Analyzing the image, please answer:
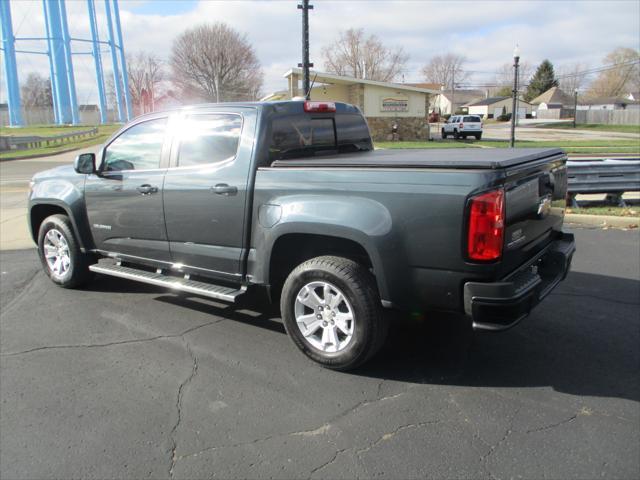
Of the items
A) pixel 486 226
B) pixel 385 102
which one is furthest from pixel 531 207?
pixel 385 102

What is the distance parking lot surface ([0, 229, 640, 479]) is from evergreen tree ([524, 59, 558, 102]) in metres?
109

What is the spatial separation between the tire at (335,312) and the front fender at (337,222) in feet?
0.57

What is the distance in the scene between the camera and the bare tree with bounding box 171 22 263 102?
55.2 m

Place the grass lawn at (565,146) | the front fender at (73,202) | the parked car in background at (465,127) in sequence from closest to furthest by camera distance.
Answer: the front fender at (73,202), the grass lawn at (565,146), the parked car in background at (465,127)

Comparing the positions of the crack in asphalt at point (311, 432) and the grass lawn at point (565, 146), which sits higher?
the grass lawn at point (565, 146)

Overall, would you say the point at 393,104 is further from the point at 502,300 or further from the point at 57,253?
the point at 502,300

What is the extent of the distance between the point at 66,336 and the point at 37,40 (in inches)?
2396

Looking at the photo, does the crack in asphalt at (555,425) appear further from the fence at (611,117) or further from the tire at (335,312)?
the fence at (611,117)

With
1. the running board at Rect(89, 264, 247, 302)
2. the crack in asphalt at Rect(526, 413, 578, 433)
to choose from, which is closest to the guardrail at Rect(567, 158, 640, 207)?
the crack in asphalt at Rect(526, 413, 578, 433)

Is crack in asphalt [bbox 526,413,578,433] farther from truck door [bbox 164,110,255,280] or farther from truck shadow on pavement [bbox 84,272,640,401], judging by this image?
truck door [bbox 164,110,255,280]

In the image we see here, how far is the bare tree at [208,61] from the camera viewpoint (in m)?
55.2

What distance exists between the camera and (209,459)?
9.36 ft

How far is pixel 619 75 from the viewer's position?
99.6 m

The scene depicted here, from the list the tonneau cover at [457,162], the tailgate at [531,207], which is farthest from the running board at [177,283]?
the tailgate at [531,207]
